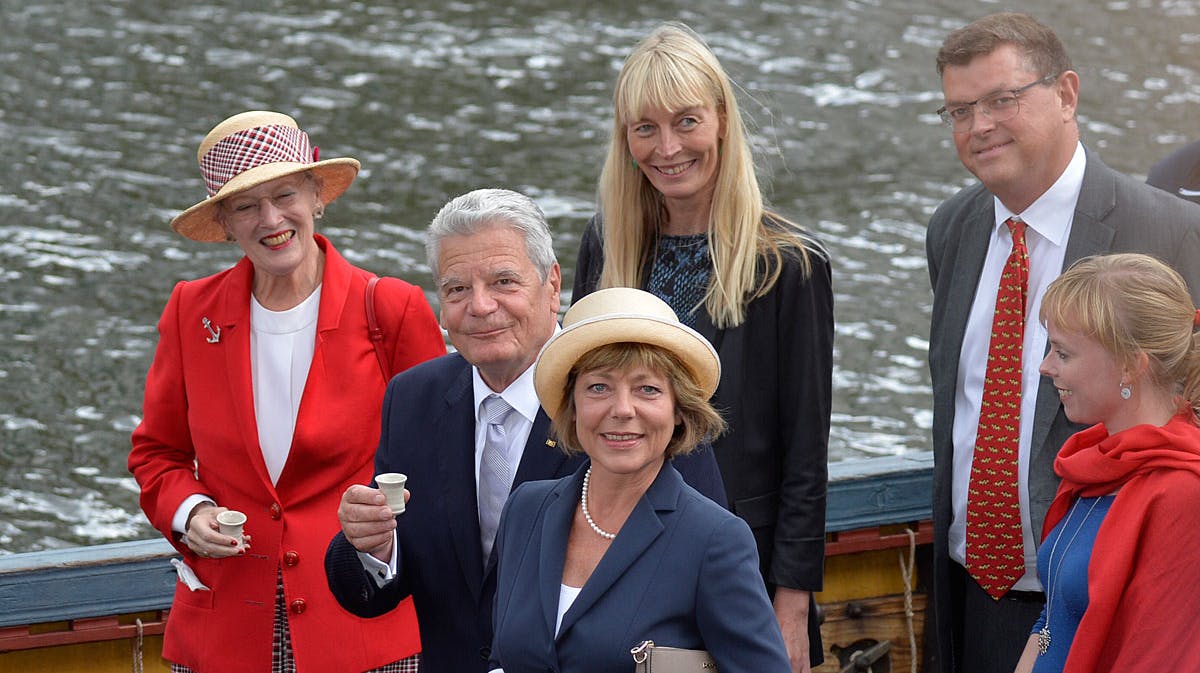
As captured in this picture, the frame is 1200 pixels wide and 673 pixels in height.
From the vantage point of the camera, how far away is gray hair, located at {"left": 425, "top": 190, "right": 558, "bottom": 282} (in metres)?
3.44

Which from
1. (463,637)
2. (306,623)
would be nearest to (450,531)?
(463,637)

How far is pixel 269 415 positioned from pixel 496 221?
82cm

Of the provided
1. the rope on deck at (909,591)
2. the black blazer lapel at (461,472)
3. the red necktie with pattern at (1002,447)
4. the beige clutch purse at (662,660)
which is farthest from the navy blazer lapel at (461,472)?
the rope on deck at (909,591)

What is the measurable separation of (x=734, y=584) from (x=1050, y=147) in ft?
5.03

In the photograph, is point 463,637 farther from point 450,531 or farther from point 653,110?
point 653,110

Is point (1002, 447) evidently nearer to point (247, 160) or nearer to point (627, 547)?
point (627, 547)

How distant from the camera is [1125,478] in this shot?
3.30m

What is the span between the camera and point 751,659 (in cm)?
289

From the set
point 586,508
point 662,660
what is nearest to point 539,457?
point 586,508

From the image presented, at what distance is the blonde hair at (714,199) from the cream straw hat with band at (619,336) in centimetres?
83

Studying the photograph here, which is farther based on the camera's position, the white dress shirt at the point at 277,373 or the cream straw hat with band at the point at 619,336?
the white dress shirt at the point at 277,373

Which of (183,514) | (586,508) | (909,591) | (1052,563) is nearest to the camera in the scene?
(586,508)

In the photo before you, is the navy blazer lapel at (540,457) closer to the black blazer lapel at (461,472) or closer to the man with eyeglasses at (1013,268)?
the black blazer lapel at (461,472)

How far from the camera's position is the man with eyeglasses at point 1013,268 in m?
3.90
